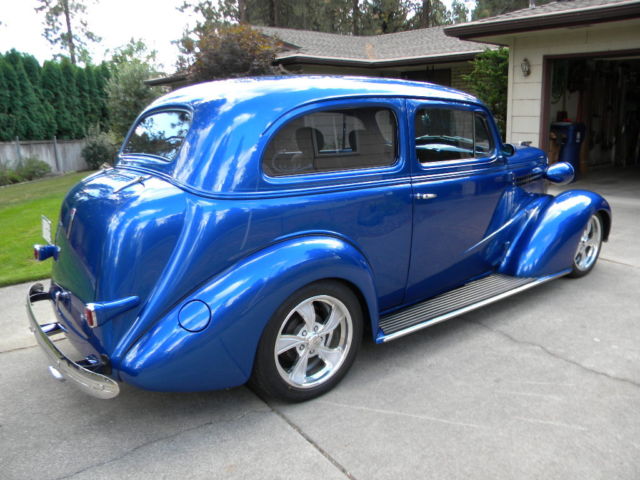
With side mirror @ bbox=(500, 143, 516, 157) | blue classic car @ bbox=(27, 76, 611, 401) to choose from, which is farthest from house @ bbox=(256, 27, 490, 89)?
blue classic car @ bbox=(27, 76, 611, 401)

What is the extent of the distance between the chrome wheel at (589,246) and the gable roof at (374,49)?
857 centimetres

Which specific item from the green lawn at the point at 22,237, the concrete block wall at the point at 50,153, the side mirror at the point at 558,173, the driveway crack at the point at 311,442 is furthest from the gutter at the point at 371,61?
the concrete block wall at the point at 50,153

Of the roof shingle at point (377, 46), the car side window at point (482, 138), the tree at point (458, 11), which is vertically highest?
the tree at point (458, 11)

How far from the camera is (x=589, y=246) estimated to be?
5.16 metres

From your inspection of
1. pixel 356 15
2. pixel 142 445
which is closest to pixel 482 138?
pixel 142 445

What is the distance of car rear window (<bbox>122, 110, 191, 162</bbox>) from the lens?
3.19m

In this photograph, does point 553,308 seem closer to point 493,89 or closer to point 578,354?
point 578,354

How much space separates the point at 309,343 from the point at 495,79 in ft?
32.3

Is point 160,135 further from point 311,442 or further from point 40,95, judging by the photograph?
point 40,95

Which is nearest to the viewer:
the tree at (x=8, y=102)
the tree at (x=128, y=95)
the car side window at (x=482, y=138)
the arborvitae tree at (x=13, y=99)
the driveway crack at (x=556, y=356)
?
the driveway crack at (x=556, y=356)

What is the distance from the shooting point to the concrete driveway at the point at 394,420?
2.51 metres

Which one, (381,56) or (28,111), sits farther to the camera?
(28,111)

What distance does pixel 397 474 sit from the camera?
2.44 metres

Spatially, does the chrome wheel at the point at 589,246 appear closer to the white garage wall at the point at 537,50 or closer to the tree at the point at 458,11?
the white garage wall at the point at 537,50
